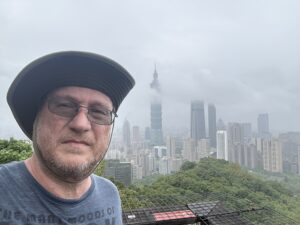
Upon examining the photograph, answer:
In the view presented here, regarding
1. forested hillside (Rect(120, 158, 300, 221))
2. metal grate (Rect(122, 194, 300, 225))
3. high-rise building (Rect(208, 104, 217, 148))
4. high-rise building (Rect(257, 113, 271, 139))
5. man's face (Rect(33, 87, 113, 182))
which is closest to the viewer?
man's face (Rect(33, 87, 113, 182))

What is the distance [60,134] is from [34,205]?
154 millimetres

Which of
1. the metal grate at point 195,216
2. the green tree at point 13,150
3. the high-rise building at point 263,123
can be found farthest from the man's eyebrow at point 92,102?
the high-rise building at point 263,123

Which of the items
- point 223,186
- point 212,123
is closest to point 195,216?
point 223,186

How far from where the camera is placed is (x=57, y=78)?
62cm

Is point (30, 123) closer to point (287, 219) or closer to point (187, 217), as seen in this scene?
point (187, 217)

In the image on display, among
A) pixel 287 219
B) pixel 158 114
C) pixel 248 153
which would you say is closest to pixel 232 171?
pixel 287 219

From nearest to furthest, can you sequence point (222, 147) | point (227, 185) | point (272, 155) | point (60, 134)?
point (60, 134)
point (227, 185)
point (272, 155)
point (222, 147)

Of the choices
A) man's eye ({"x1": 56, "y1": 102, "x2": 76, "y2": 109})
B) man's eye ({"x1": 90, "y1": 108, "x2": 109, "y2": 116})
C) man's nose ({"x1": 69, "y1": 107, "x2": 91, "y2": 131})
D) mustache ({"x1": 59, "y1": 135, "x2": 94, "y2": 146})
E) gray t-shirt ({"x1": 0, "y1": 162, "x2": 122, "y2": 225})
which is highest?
man's eye ({"x1": 56, "y1": 102, "x2": 76, "y2": 109})

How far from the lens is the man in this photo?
1.96 feet

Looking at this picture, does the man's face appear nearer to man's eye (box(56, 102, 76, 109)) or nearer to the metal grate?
man's eye (box(56, 102, 76, 109))

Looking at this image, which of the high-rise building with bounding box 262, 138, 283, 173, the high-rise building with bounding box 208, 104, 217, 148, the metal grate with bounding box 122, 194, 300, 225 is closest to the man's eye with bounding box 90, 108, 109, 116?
the metal grate with bounding box 122, 194, 300, 225

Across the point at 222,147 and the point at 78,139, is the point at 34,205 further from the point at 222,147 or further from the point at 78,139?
the point at 222,147

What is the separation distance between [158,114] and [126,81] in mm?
79645

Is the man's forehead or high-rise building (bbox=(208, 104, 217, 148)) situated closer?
the man's forehead
